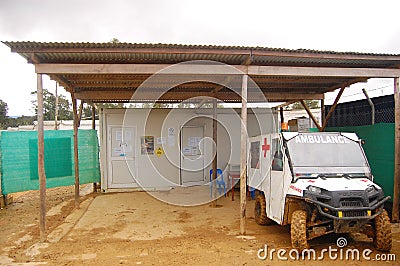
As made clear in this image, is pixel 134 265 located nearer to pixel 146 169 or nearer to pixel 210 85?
pixel 210 85

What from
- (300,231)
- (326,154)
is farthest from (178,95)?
(300,231)

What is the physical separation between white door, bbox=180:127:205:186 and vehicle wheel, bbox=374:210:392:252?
7.01 m

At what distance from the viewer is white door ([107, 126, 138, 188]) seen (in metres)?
10.7

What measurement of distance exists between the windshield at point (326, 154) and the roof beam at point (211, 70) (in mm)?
1355

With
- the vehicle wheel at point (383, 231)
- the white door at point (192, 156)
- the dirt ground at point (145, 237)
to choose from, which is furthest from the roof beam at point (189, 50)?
the white door at point (192, 156)

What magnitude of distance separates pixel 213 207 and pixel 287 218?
331 cm

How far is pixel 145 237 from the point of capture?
6.00 metres

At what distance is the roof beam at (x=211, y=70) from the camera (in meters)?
5.81

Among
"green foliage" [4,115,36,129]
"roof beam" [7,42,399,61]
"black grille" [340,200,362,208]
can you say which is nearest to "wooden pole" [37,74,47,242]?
"roof beam" [7,42,399,61]

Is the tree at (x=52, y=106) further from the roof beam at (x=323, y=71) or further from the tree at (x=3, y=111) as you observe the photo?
the roof beam at (x=323, y=71)

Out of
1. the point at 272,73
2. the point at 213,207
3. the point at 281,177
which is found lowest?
the point at 213,207

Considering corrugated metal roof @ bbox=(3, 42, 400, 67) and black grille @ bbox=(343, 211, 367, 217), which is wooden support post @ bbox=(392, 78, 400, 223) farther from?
black grille @ bbox=(343, 211, 367, 217)

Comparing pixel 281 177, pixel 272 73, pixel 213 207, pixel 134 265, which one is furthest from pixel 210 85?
pixel 134 265

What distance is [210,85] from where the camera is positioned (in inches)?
335
